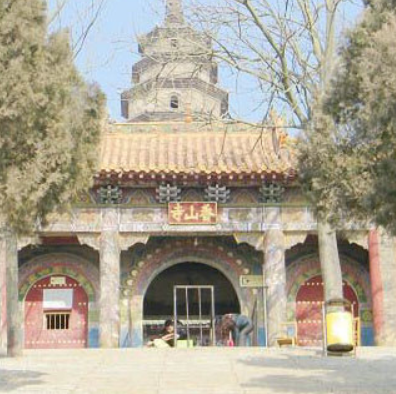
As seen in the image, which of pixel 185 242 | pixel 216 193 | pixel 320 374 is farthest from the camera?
pixel 185 242

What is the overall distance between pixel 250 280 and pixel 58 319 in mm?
4471

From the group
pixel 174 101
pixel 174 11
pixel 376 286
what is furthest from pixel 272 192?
pixel 174 101

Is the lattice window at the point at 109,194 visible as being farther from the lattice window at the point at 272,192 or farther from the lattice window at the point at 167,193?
the lattice window at the point at 272,192

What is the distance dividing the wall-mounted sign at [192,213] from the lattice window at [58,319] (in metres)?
3.55

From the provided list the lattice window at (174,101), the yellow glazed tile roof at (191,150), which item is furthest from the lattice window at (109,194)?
the lattice window at (174,101)

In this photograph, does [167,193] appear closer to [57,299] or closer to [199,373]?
[57,299]

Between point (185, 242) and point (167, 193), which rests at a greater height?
point (167, 193)

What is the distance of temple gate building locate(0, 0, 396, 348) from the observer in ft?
53.9

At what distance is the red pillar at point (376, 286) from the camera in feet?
55.1

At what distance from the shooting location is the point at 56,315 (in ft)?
59.9

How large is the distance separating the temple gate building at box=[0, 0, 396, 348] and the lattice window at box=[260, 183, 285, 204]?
0.03m

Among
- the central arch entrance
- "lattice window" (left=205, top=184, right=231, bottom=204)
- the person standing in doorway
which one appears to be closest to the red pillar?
the person standing in doorway

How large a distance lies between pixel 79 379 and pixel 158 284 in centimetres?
1233

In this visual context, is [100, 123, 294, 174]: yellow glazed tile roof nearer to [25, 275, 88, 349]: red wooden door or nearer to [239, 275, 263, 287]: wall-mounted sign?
[239, 275, 263, 287]: wall-mounted sign
